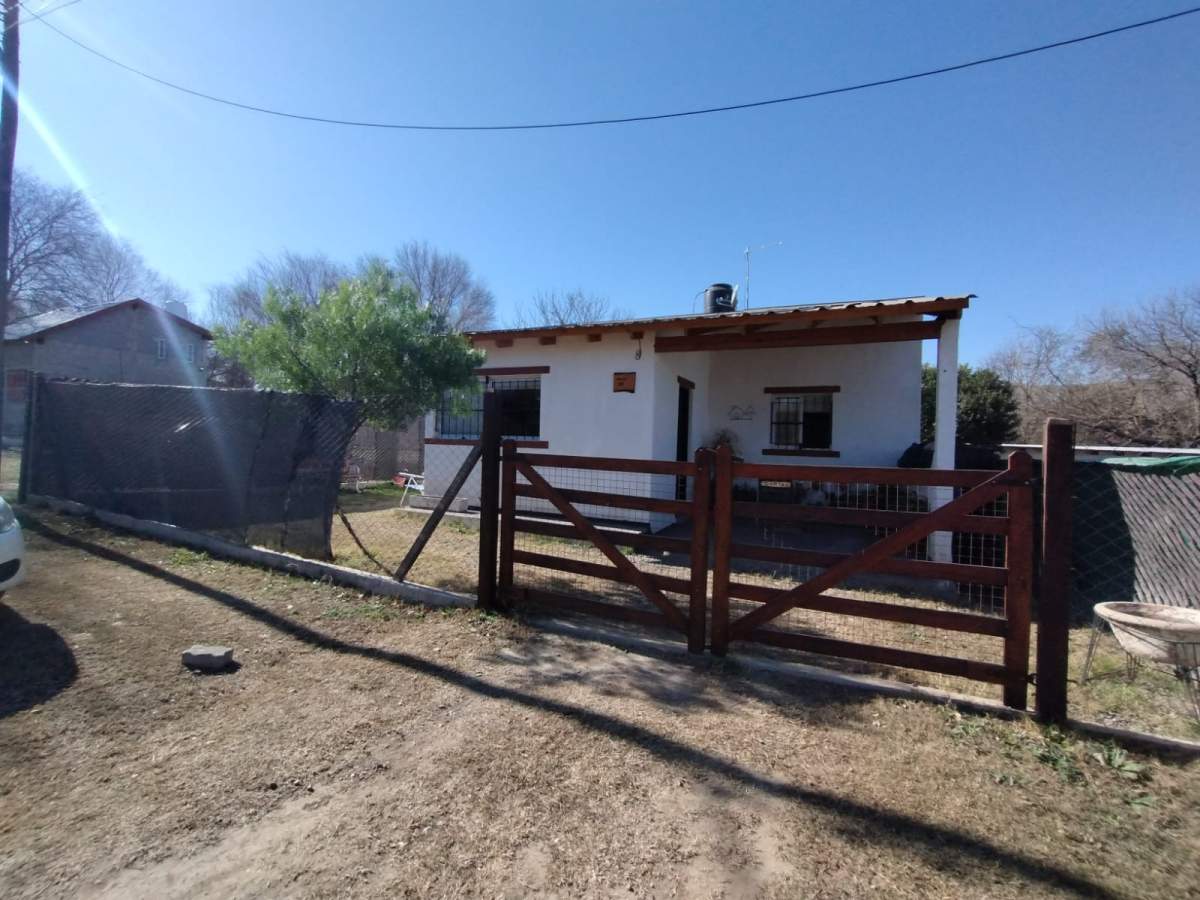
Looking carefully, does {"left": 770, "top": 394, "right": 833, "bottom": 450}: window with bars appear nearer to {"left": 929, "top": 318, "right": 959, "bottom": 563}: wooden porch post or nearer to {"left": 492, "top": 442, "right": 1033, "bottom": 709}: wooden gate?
{"left": 929, "top": 318, "right": 959, "bottom": 563}: wooden porch post

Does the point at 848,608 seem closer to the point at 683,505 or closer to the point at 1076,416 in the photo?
the point at 683,505

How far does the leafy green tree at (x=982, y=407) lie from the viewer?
15445mm

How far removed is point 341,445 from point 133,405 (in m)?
3.62

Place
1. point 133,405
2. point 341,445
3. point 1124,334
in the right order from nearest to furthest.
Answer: point 341,445 → point 133,405 → point 1124,334

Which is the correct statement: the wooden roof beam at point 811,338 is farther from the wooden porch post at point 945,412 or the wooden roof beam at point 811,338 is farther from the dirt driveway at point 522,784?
the dirt driveway at point 522,784

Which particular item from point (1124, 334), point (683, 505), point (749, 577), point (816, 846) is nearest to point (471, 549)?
point (749, 577)

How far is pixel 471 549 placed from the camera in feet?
25.0

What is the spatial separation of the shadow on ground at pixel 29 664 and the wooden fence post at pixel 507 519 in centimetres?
275

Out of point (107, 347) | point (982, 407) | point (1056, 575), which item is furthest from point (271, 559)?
point (107, 347)

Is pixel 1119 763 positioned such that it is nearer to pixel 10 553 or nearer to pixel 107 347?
pixel 10 553

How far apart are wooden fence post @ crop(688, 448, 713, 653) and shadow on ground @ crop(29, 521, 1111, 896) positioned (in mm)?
1072

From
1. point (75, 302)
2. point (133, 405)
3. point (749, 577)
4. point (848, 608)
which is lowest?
point (749, 577)

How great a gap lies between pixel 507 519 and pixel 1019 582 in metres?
3.57

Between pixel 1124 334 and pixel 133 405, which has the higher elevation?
pixel 1124 334
